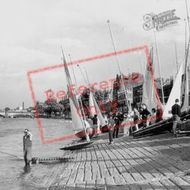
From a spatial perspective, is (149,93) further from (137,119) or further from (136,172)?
(136,172)

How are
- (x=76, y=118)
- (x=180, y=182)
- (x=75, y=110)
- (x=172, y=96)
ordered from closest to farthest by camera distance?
1. (x=180, y=182)
2. (x=172, y=96)
3. (x=75, y=110)
4. (x=76, y=118)

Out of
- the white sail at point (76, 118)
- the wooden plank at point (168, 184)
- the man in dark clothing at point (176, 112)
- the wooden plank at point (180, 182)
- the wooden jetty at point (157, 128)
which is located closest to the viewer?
the wooden plank at point (180, 182)

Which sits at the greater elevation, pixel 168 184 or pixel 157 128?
pixel 157 128

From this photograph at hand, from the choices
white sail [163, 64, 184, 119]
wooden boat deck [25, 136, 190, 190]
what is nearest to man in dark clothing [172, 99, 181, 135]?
wooden boat deck [25, 136, 190, 190]

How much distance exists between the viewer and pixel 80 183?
11.2 m

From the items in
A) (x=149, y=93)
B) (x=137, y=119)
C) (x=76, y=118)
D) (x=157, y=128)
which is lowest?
(x=157, y=128)

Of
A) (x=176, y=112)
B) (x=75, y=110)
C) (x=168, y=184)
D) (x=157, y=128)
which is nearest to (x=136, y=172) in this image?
(x=168, y=184)

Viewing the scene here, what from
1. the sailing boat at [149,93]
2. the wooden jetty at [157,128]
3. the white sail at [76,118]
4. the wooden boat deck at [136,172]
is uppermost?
the sailing boat at [149,93]

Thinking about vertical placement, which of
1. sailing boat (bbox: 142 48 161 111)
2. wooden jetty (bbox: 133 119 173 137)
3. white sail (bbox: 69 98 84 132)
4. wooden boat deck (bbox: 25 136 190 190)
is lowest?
wooden boat deck (bbox: 25 136 190 190)

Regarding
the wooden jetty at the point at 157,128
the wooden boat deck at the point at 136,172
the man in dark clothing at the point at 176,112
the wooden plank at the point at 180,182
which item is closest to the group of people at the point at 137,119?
the wooden jetty at the point at 157,128

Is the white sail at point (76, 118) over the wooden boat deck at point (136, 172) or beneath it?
over

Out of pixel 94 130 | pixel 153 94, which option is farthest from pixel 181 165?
pixel 94 130

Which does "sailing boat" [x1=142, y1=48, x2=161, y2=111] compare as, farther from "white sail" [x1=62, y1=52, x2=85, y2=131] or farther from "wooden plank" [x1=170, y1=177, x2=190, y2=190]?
"wooden plank" [x1=170, y1=177, x2=190, y2=190]

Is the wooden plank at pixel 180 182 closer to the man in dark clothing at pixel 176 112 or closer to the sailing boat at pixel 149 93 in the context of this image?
the man in dark clothing at pixel 176 112
